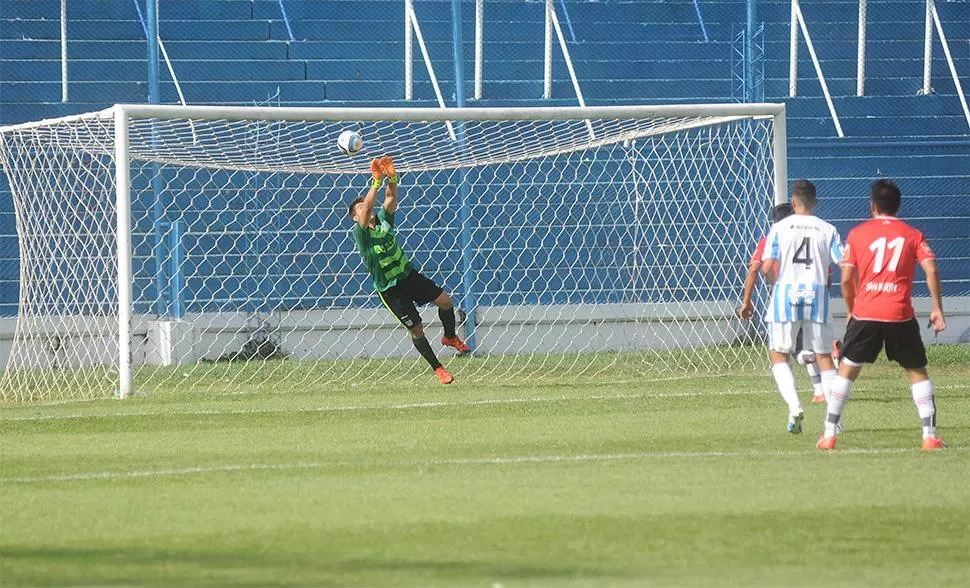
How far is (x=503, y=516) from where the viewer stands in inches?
251

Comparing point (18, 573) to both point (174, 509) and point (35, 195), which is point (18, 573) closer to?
point (174, 509)

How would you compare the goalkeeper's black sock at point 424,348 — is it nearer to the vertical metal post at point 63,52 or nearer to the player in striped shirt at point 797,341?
the player in striped shirt at point 797,341

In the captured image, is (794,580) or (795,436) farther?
(795,436)

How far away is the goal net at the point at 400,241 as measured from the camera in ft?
48.2

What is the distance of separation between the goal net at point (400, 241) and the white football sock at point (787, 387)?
15.6 feet

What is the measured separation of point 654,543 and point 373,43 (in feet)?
50.0

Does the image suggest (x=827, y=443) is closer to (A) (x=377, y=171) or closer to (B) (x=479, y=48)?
(A) (x=377, y=171)

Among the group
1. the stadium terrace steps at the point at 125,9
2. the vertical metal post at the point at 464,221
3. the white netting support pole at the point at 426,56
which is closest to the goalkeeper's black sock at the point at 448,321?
the vertical metal post at the point at 464,221

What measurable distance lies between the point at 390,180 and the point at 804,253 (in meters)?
4.43

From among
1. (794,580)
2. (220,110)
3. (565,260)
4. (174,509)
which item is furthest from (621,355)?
(794,580)

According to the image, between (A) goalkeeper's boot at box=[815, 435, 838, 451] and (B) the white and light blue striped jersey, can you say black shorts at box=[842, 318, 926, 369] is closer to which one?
(A) goalkeeper's boot at box=[815, 435, 838, 451]

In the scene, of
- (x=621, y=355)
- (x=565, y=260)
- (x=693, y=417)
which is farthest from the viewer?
(x=565, y=260)

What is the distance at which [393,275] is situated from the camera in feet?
44.9

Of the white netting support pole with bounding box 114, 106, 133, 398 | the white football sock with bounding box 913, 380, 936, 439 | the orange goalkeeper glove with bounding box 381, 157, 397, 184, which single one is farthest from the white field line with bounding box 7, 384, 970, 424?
the white football sock with bounding box 913, 380, 936, 439
